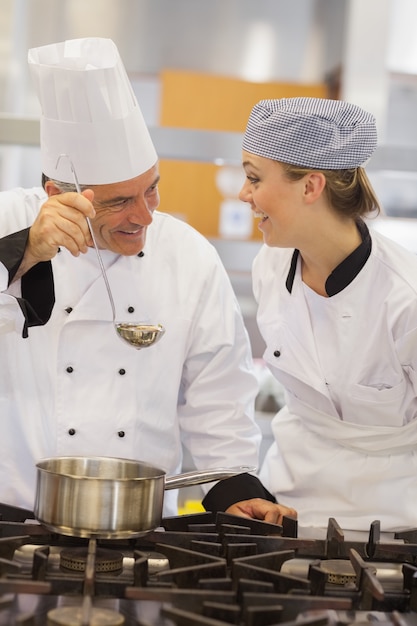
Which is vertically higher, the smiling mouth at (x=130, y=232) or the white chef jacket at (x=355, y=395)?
the smiling mouth at (x=130, y=232)

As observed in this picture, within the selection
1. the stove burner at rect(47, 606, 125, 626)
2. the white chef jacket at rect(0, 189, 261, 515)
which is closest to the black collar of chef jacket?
the white chef jacket at rect(0, 189, 261, 515)

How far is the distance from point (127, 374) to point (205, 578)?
67cm

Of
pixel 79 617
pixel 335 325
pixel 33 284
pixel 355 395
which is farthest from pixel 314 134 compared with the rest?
pixel 79 617

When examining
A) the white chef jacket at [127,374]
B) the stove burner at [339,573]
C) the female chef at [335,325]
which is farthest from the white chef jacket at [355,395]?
the stove burner at [339,573]

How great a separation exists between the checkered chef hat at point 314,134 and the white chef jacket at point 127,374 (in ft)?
0.94

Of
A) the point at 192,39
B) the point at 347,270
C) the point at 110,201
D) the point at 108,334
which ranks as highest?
the point at 192,39

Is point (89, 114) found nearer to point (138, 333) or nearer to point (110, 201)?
point (110, 201)

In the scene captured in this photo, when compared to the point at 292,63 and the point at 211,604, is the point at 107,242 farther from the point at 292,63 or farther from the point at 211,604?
the point at 292,63

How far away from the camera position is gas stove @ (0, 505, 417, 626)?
1051 mm

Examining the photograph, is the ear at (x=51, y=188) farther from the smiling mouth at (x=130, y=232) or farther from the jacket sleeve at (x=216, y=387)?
the jacket sleeve at (x=216, y=387)

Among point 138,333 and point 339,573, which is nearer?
point 339,573

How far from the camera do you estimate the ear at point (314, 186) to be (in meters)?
1.83

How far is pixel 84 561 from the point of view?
1230 millimetres

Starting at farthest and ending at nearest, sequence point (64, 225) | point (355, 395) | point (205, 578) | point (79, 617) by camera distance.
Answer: point (355, 395) < point (64, 225) < point (205, 578) < point (79, 617)
